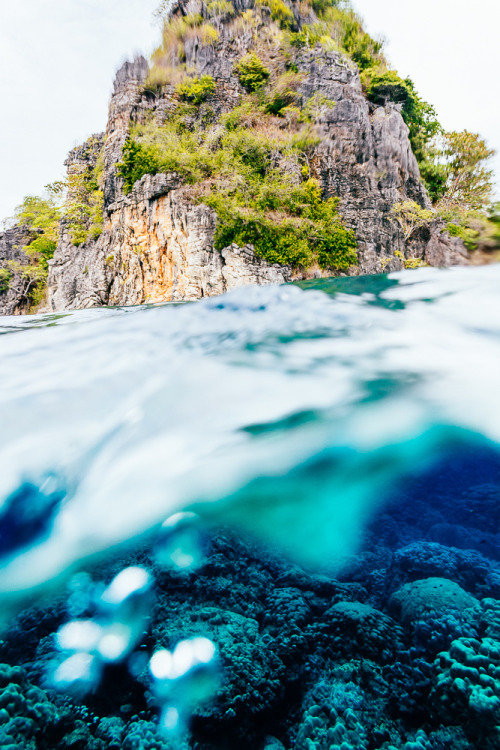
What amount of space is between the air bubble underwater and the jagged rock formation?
1007 centimetres

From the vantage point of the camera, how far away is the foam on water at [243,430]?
3.61 ft

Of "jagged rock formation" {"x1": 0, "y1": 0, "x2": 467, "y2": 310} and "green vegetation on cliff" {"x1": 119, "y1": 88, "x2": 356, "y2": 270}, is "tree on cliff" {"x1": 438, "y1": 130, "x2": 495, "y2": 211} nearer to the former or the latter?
"jagged rock formation" {"x1": 0, "y1": 0, "x2": 467, "y2": 310}

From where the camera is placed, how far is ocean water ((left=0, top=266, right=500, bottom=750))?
2.45 feet

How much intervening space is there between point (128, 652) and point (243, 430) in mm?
742

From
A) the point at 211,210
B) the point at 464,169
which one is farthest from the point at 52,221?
the point at 464,169

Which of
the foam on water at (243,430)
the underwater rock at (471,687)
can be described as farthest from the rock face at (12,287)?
the underwater rock at (471,687)

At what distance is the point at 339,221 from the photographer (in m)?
11.1

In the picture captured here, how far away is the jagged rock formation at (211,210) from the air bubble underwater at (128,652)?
33.0ft

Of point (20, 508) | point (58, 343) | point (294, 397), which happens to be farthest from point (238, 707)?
point (58, 343)

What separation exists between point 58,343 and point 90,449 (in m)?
1.67

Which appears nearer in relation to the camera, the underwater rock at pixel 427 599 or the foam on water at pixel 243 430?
the underwater rock at pixel 427 599

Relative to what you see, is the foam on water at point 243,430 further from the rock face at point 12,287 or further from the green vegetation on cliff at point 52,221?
the rock face at point 12,287

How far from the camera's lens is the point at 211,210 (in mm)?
10844

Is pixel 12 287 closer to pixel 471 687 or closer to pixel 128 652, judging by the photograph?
pixel 128 652
